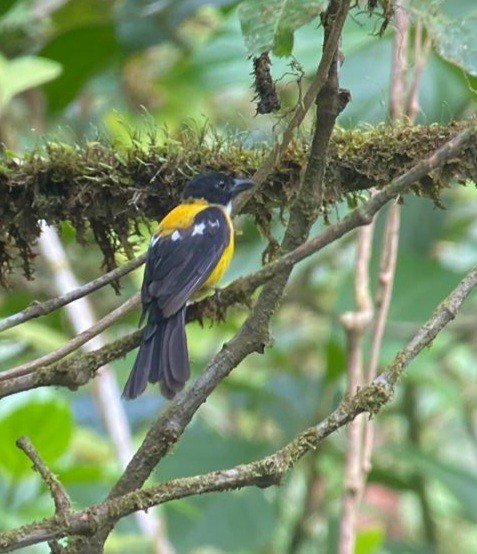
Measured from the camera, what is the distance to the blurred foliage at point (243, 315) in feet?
9.09

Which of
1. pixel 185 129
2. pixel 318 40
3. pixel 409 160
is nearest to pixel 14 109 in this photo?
pixel 318 40

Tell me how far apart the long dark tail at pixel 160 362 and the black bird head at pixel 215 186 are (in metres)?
0.27

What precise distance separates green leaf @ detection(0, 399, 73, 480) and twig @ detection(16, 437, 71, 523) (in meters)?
0.99

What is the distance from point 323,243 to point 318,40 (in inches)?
57.8

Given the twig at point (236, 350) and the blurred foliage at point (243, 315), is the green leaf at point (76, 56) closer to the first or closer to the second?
the blurred foliage at point (243, 315)

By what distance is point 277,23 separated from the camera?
5.32ft

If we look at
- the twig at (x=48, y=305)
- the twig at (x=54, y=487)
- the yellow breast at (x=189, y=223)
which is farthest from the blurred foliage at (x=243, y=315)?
the twig at (x=54, y=487)

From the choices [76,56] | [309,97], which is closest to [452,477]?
[76,56]

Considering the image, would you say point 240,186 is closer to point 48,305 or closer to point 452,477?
point 48,305

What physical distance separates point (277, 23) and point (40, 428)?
50.1 inches

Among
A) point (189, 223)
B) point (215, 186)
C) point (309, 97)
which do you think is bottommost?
point (189, 223)

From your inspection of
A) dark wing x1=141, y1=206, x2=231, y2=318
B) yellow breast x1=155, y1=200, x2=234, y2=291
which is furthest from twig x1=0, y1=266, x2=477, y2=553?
dark wing x1=141, y1=206, x2=231, y2=318

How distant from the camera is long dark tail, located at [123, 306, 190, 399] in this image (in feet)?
6.68

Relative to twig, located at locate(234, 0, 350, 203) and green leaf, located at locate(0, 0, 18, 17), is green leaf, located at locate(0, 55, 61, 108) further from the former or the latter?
twig, located at locate(234, 0, 350, 203)
